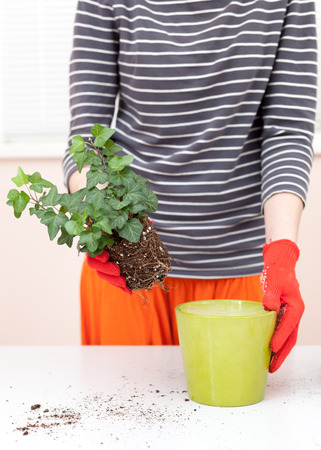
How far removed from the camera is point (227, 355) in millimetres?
689

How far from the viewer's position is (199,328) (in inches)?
27.2

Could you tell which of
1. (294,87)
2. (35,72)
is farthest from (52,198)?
(35,72)

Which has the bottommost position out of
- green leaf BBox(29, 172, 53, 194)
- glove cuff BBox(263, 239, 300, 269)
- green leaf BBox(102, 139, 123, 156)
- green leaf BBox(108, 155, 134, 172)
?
glove cuff BBox(263, 239, 300, 269)

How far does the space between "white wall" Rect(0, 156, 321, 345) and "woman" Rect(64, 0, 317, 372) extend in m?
0.88

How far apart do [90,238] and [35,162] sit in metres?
1.31

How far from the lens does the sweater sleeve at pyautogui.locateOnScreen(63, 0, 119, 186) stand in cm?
105

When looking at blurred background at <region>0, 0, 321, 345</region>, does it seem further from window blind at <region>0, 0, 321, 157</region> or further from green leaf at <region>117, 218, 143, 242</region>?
green leaf at <region>117, 218, 143, 242</region>

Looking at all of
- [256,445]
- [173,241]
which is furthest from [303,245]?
[256,445]

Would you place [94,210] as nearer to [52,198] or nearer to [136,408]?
[52,198]

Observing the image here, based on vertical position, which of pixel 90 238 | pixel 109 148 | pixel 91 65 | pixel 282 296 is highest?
pixel 91 65

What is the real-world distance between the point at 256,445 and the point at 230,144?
599 mm

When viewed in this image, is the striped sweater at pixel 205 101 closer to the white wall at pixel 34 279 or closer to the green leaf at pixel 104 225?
the green leaf at pixel 104 225

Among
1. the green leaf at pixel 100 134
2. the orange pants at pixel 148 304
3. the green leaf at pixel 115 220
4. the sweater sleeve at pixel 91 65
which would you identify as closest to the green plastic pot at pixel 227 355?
the green leaf at pixel 115 220

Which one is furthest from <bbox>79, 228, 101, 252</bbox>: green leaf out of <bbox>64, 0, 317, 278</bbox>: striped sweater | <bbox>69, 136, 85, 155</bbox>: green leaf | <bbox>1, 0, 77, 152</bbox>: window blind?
<bbox>1, 0, 77, 152</bbox>: window blind
